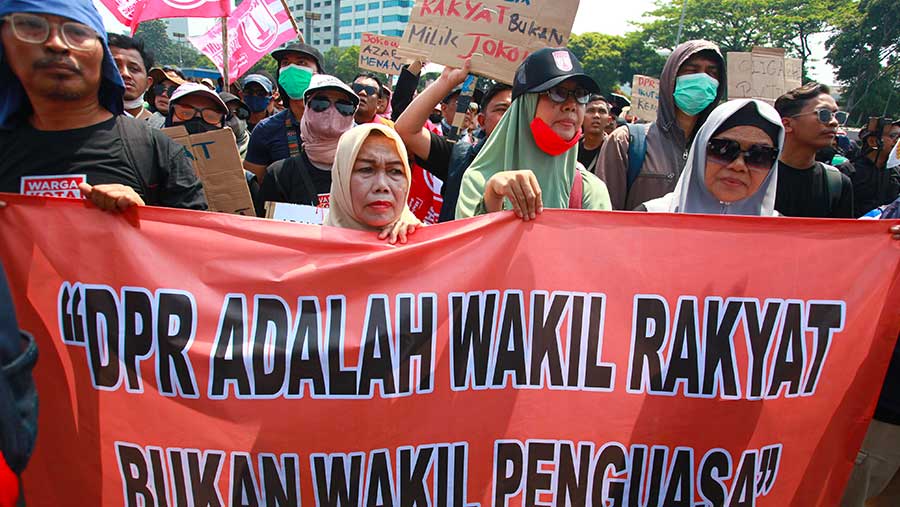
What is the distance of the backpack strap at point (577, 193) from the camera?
2.52 m

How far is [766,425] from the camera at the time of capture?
200cm

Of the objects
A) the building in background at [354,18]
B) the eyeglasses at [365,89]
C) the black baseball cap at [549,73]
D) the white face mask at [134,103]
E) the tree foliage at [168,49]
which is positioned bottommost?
the white face mask at [134,103]

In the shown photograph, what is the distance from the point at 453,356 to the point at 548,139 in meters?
1.05

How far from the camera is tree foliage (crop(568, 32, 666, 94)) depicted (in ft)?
169

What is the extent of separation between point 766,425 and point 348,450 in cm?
145

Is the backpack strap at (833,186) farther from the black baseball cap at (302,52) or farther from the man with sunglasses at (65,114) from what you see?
the black baseball cap at (302,52)

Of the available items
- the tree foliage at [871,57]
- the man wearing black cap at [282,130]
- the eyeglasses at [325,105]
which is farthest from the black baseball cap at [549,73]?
the tree foliage at [871,57]

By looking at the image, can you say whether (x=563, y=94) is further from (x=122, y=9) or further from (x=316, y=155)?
(x=122, y=9)

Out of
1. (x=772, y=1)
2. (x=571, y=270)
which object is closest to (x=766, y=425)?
(x=571, y=270)

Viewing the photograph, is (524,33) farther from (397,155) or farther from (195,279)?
(195,279)

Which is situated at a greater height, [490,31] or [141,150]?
[490,31]

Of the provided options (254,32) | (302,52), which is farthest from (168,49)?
(302,52)

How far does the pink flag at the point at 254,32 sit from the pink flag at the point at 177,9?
1.85 metres

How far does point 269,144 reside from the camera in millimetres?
4176
